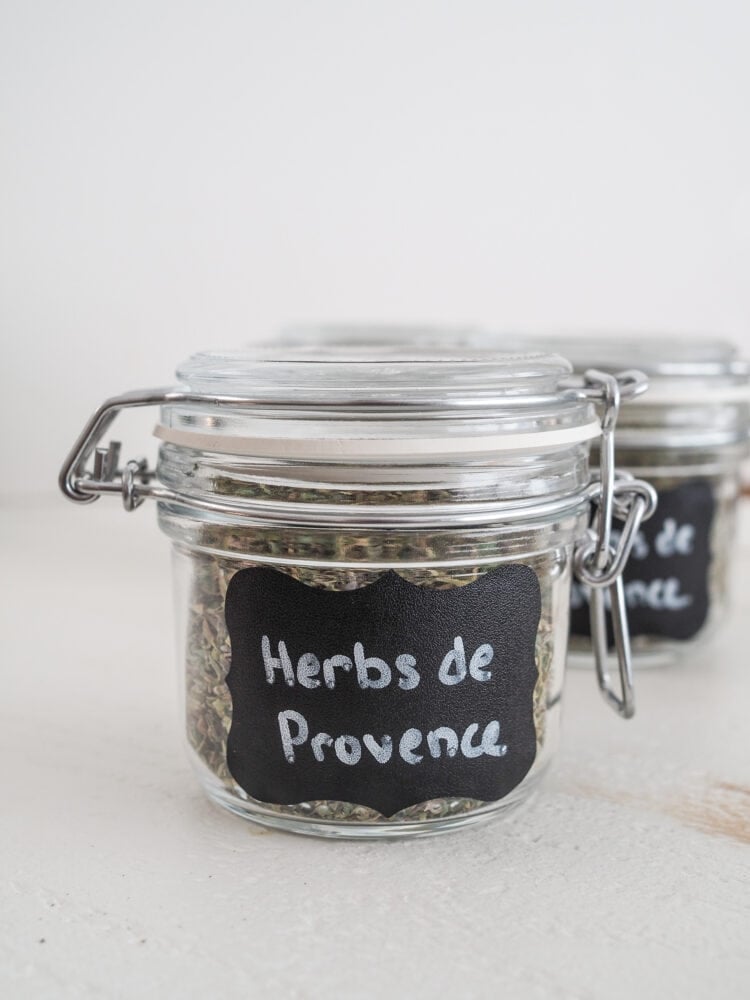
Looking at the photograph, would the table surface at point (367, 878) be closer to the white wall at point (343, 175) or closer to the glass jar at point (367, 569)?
the glass jar at point (367, 569)

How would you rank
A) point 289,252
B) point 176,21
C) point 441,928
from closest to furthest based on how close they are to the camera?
point 441,928 < point 176,21 < point 289,252

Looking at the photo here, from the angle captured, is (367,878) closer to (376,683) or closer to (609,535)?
(376,683)

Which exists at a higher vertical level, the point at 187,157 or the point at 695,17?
the point at 695,17

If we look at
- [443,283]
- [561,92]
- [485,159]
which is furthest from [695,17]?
[443,283]

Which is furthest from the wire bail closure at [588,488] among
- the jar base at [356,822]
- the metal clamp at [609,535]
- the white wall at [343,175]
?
the white wall at [343,175]

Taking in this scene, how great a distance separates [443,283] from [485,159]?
139 mm

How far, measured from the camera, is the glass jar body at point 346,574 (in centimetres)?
48

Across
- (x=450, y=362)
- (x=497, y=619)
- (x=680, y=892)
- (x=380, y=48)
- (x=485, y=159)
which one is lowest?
(x=680, y=892)

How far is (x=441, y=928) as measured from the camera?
45cm

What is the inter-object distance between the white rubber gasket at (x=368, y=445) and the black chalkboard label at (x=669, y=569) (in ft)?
0.93

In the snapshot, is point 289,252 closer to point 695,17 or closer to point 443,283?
point 443,283

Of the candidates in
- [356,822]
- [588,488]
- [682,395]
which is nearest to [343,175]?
[682,395]

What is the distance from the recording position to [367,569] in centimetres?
48

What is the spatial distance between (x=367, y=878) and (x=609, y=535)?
0.20m
